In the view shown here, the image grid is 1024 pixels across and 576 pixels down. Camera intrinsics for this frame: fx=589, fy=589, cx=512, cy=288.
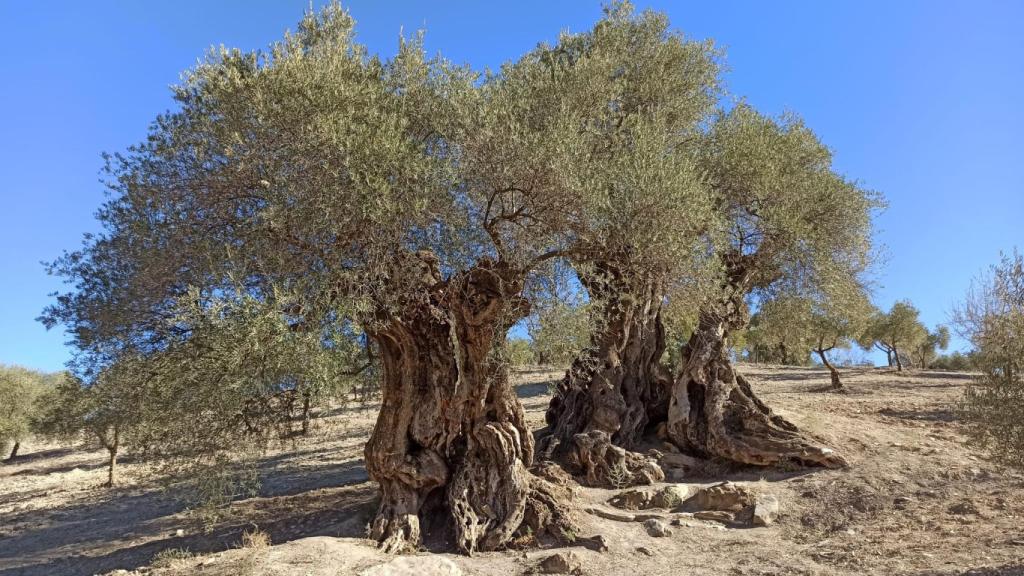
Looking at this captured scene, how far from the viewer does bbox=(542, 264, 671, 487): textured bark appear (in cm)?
1252

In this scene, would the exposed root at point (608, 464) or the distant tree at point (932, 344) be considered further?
the distant tree at point (932, 344)

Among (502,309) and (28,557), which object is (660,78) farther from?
(28,557)

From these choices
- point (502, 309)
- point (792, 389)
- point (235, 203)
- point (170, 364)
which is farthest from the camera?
point (792, 389)

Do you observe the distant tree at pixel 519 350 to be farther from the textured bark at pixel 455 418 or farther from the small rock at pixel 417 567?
the small rock at pixel 417 567

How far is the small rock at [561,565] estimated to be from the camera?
891 cm

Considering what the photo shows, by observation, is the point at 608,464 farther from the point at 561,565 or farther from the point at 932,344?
the point at 932,344

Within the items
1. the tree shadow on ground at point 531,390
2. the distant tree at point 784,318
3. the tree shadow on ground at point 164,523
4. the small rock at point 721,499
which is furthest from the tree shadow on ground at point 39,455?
the distant tree at point 784,318

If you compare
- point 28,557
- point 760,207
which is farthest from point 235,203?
point 760,207

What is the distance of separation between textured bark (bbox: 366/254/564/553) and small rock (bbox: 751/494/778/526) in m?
4.17

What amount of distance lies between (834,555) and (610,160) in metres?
7.66

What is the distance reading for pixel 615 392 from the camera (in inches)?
588

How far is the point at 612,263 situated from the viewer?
10.7 metres

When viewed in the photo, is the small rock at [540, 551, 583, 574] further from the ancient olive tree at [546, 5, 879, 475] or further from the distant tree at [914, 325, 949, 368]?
the distant tree at [914, 325, 949, 368]

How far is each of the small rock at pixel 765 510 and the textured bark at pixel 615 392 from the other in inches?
91.0
